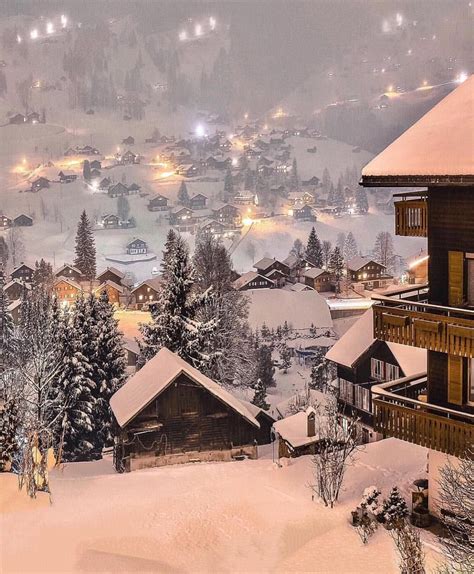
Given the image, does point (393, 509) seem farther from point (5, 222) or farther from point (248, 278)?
point (5, 222)

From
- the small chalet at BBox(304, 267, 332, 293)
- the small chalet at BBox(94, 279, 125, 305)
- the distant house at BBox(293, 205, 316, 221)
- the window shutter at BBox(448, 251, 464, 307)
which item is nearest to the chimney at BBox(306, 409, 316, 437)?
the window shutter at BBox(448, 251, 464, 307)

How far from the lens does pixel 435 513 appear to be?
1717cm

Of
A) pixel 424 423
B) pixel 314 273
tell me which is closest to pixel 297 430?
pixel 424 423

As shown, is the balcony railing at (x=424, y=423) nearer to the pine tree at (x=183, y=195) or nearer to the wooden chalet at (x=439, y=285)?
the wooden chalet at (x=439, y=285)

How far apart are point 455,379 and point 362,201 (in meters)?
140

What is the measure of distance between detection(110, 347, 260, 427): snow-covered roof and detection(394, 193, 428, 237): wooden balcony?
1308 centimetres

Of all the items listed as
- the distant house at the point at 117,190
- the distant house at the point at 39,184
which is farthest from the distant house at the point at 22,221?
the distant house at the point at 117,190

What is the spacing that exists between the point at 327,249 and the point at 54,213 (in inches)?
2267

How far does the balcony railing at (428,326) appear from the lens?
1513 cm

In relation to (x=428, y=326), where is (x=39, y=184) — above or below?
above

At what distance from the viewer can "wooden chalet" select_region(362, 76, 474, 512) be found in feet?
49.9

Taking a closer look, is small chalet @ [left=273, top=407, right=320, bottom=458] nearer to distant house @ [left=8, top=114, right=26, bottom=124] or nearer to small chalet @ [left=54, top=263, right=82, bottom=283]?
small chalet @ [left=54, top=263, right=82, bottom=283]

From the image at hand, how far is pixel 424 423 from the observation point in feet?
53.4

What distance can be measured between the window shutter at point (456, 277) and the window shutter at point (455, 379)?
1.27 m
